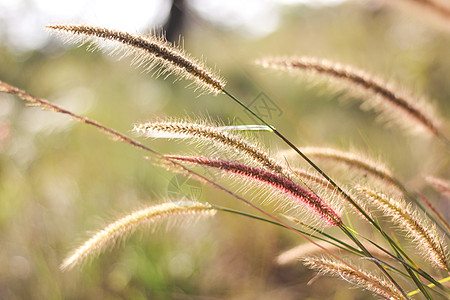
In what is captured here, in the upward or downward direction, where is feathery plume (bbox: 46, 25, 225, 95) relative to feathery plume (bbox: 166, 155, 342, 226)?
upward

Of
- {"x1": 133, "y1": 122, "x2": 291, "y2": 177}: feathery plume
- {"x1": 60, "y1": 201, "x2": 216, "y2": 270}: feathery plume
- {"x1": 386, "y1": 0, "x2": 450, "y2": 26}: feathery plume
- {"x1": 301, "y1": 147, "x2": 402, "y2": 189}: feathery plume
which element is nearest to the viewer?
{"x1": 133, "y1": 122, "x2": 291, "y2": 177}: feathery plume

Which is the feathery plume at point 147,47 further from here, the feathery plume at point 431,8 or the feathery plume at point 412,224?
the feathery plume at point 431,8

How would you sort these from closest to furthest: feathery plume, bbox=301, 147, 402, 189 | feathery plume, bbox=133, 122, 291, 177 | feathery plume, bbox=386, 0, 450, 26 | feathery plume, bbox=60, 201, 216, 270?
1. feathery plume, bbox=133, 122, 291, 177
2. feathery plume, bbox=60, 201, 216, 270
3. feathery plume, bbox=301, 147, 402, 189
4. feathery plume, bbox=386, 0, 450, 26

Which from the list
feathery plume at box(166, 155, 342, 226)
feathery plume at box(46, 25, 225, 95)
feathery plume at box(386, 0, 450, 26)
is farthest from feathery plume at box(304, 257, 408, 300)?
feathery plume at box(386, 0, 450, 26)

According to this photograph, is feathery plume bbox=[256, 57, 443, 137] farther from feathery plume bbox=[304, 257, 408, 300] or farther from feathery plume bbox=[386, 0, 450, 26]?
feathery plume bbox=[304, 257, 408, 300]

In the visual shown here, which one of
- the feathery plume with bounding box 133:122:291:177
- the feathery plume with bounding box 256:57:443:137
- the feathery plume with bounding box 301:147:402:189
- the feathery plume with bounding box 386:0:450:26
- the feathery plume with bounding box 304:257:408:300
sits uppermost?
the feathery plume with bounding box 386:0:450:26

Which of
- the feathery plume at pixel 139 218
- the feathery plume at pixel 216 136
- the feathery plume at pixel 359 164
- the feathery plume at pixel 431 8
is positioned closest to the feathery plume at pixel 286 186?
the feathery plume at pixel 216 136
